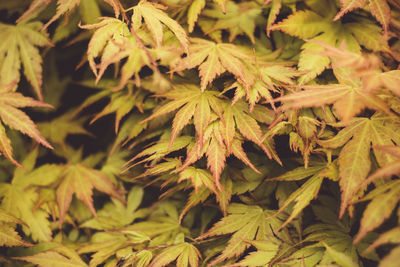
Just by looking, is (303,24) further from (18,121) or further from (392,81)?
(18,121)

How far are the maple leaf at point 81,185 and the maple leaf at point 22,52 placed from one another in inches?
13.2

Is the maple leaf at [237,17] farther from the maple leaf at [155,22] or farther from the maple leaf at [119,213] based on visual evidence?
the maple leaf at [119,213]

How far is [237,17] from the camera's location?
1.21 meters

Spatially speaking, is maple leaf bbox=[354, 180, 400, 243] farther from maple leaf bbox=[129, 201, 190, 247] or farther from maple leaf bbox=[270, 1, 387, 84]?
maple leaf bbox=[129, 201, 190, 247]

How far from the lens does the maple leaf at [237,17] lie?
46.7 inches

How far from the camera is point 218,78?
111cm

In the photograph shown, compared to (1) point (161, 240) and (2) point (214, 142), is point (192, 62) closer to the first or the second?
(2) point (214, 142)

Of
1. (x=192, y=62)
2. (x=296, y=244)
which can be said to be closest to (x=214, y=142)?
(x=192, y=62)

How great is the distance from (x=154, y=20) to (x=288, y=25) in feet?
1.44

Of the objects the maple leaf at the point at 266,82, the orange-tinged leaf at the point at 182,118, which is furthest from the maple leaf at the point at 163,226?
the maple leaf at the point at 266,82

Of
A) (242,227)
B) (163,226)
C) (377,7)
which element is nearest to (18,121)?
(163,226)

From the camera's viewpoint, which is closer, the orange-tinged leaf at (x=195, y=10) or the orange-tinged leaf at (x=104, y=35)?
the orange-tinged leaf at (x=104, y=35)

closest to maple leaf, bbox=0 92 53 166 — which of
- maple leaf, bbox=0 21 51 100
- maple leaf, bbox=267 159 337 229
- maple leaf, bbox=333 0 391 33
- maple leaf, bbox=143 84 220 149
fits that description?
maple leaf, bbox=0 21 51 100

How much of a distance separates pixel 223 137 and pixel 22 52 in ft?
2.73
